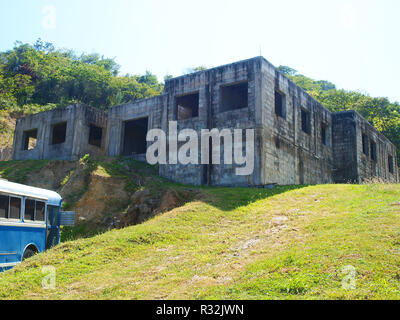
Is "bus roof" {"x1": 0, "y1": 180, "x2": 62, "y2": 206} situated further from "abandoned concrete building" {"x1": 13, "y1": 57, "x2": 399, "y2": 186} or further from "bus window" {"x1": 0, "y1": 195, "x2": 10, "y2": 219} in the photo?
"abandoned concrete building" {"x1": 13, "y1": 57, "x2": 399, "y2": 186}

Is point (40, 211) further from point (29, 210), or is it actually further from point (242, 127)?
point (242, 127)

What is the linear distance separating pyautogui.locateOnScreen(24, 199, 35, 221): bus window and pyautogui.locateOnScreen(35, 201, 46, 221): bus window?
27 cm

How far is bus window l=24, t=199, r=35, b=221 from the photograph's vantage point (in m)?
12.1

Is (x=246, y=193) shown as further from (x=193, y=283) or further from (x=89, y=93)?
(x=89, y=93)

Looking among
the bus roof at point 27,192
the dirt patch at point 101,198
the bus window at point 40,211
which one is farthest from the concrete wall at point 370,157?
the bus window at point 40,211

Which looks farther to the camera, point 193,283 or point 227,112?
point 227,112

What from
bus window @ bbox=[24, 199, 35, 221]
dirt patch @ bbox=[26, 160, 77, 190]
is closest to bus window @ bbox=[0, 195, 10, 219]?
bus window @ bbox=[24, 199, 35, 221]

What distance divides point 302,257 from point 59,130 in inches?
1010

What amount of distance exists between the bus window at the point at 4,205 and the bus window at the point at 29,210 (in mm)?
959

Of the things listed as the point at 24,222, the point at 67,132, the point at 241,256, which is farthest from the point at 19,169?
the point at 241,256

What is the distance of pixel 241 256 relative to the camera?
33.4ft

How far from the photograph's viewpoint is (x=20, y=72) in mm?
46094

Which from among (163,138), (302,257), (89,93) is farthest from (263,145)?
(89,93)

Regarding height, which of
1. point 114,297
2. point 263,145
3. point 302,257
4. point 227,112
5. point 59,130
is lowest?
point 114,297
